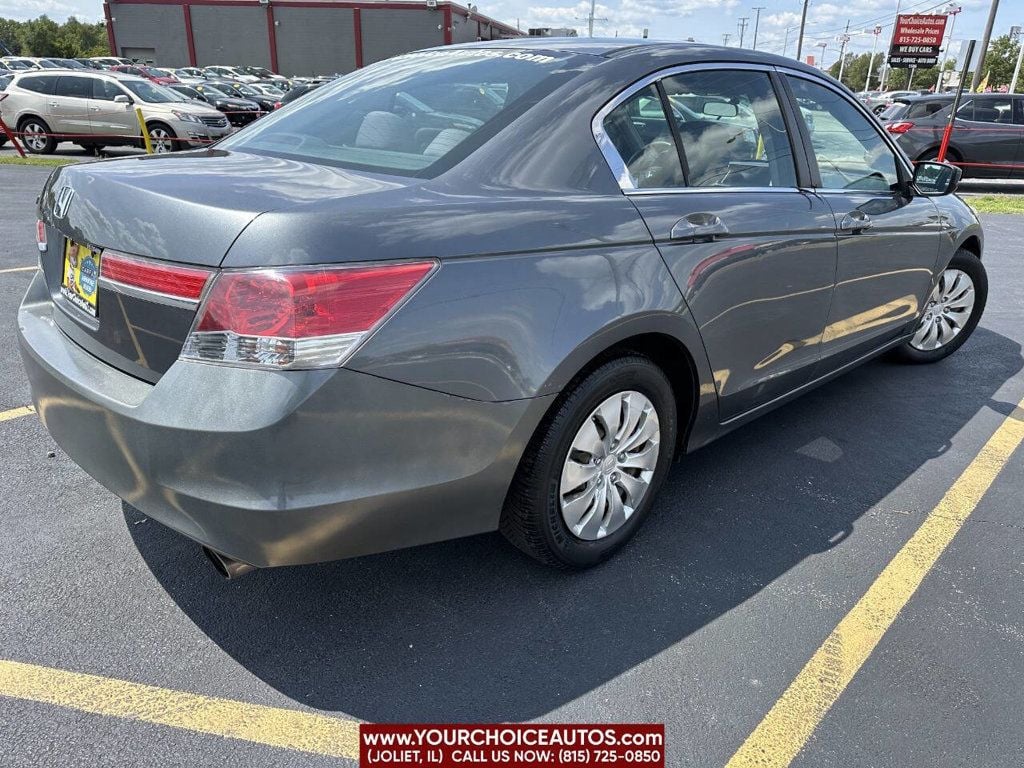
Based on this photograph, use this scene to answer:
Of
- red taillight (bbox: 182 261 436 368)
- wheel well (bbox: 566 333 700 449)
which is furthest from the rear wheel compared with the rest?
red taillight (bbox: 182 261 436 368)

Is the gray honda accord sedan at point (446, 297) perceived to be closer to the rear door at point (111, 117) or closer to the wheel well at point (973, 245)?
the wheel well at point (973, 245)

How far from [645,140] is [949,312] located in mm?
3217

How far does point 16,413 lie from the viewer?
11.7 feet

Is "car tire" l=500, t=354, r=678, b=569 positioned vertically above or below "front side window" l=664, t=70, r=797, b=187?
below

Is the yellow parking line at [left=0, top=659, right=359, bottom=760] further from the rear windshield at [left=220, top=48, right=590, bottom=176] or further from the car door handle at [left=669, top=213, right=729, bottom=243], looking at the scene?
the car door handle at [left=669, top=213, right=729, bottom=243]

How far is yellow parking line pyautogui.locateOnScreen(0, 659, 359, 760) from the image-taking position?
6.20ft

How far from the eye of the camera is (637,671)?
7.06 ft

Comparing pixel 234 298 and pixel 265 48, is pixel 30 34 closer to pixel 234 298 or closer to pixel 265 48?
pixel 265 48

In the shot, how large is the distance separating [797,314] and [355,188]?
1.94 metres

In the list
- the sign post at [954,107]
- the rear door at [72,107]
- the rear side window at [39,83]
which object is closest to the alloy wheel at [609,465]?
the sign post at [954,107]

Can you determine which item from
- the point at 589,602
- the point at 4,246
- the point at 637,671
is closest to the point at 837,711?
the point at 637,671

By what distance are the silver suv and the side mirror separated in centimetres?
1444

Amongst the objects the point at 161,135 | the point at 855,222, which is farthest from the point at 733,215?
the point at 161,135

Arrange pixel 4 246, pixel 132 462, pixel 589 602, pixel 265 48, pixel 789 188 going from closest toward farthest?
pixel 132 462 → pixel 589 602 → pixel 789 188 → pixel 4 246 → pixel 265 48
